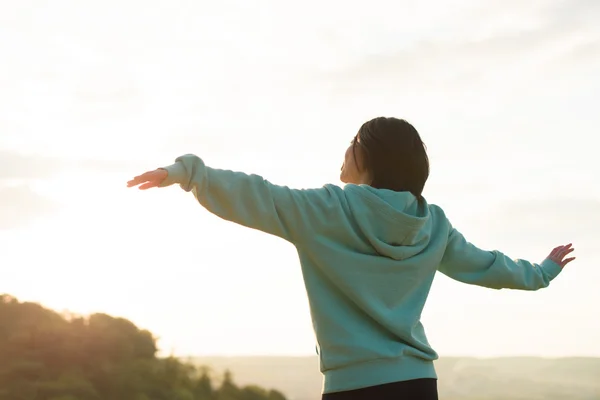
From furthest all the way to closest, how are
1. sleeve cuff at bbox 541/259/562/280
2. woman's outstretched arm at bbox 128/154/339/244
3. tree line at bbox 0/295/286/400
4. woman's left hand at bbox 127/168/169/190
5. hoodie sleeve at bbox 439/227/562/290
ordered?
tree line at bbox 0/295/286/400 → sleeve cuff at bbox 541/259/562/280 → hoodie sleeve at bbox 439/227/562/290 → woman's outstretched arm at bbox 128/154/339/244 → woman's left hand at bbox 127/168/169/190

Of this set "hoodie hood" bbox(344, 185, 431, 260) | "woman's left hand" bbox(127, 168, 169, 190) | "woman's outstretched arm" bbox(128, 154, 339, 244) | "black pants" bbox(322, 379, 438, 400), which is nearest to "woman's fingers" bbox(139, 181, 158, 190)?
"woman's left hand" bbox(127, 168, 169, 190)

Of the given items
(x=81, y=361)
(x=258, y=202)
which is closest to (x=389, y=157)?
(x=258, y=202)

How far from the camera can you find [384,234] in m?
2.86

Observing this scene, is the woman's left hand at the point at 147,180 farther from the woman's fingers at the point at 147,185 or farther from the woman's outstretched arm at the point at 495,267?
the woman's outstretched arm at the point at 495,267

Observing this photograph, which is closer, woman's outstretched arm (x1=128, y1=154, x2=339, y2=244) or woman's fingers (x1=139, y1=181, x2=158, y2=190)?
woman's fingers (x1=139, y1=181, x2=158, y2=190)

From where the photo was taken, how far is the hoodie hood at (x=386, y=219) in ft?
9.27

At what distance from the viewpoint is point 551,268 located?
12.0 ft

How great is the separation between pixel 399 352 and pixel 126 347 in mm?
2062

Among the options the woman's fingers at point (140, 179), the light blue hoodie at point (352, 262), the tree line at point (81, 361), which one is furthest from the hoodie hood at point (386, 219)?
the tree line at point (81, 361)

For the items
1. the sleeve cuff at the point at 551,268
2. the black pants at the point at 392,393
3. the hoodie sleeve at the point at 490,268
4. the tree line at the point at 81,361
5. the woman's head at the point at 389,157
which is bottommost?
the black pants at the point at 392,393

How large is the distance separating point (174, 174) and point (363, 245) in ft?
2.14

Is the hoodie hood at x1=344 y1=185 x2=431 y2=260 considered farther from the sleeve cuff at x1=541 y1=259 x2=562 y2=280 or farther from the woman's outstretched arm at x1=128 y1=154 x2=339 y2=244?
the sleeve cuff at x1=541 y1=259 x2=562 y2=280

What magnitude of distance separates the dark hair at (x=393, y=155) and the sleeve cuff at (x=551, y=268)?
3.23 feet

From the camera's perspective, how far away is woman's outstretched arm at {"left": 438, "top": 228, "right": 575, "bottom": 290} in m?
3.24
